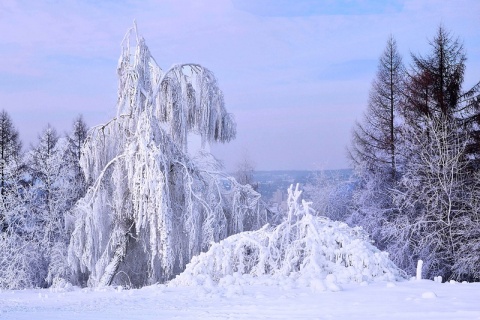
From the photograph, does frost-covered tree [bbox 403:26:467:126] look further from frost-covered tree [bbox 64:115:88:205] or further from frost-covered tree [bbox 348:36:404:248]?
frost-covered tree [bbox 64:115:88:205]

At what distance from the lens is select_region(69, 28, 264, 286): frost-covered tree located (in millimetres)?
12094

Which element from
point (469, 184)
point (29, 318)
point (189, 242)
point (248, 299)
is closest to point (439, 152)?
point (469, 184)

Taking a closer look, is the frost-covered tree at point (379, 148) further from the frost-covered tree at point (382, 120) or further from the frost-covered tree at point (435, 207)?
the frost-covered tree at point (435, 207)

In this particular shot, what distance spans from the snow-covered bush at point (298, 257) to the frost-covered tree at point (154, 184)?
2848 mm

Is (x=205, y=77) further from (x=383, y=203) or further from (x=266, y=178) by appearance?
(x=266, y=178)

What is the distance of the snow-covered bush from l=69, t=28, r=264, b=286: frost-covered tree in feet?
9.34

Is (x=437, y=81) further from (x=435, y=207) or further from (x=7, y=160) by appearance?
(x=7, y=160)

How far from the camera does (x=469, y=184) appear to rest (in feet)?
62.5

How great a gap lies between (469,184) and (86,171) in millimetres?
11995

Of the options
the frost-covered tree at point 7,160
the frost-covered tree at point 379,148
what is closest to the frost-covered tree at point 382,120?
the frost-covered tree at point 379,148

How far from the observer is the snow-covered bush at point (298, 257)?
841 centimetres

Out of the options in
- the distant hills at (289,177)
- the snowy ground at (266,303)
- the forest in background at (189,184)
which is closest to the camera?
the snowy ground at (266,303)


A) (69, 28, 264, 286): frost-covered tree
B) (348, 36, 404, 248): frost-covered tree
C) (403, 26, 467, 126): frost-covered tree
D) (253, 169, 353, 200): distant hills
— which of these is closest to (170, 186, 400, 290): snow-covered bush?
(69, 28, 264, 286): frost-covered tree

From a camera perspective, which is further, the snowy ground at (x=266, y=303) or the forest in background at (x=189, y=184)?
the forest in background at (x=189, y=184)
